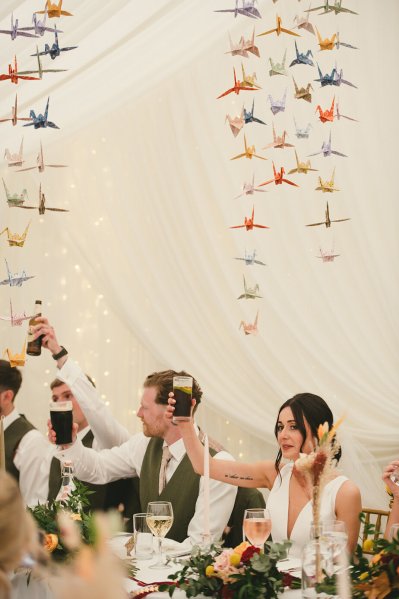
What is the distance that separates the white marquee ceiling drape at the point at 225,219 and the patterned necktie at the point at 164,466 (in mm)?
1212

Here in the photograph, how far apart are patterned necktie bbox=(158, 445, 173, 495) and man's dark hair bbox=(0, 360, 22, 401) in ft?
3.08

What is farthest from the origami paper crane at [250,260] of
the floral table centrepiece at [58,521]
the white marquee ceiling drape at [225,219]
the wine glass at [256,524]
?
the wine glass at [256,524]

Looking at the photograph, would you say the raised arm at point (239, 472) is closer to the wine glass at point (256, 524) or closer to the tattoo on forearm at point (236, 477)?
the tattoo on forearm at point (236, 477)

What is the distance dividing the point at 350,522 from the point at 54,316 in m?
2.84

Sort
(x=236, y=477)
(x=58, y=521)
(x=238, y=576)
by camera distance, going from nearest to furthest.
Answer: (x=238, y=576) < (x=58, y=521) < (x=236, y=477)

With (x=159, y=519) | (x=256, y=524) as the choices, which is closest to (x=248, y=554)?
(x=256, y=524)

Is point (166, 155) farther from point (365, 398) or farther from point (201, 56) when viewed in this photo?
point (365, 398)

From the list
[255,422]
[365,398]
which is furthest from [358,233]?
[255,422]

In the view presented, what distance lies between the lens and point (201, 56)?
4.43 metres

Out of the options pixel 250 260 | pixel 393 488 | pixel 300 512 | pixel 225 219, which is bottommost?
pixel 300 512

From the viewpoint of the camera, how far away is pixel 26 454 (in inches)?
144

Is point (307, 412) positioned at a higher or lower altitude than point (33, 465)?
higher

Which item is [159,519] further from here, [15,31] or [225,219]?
[225,219]

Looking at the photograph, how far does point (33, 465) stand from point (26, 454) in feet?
0.20
